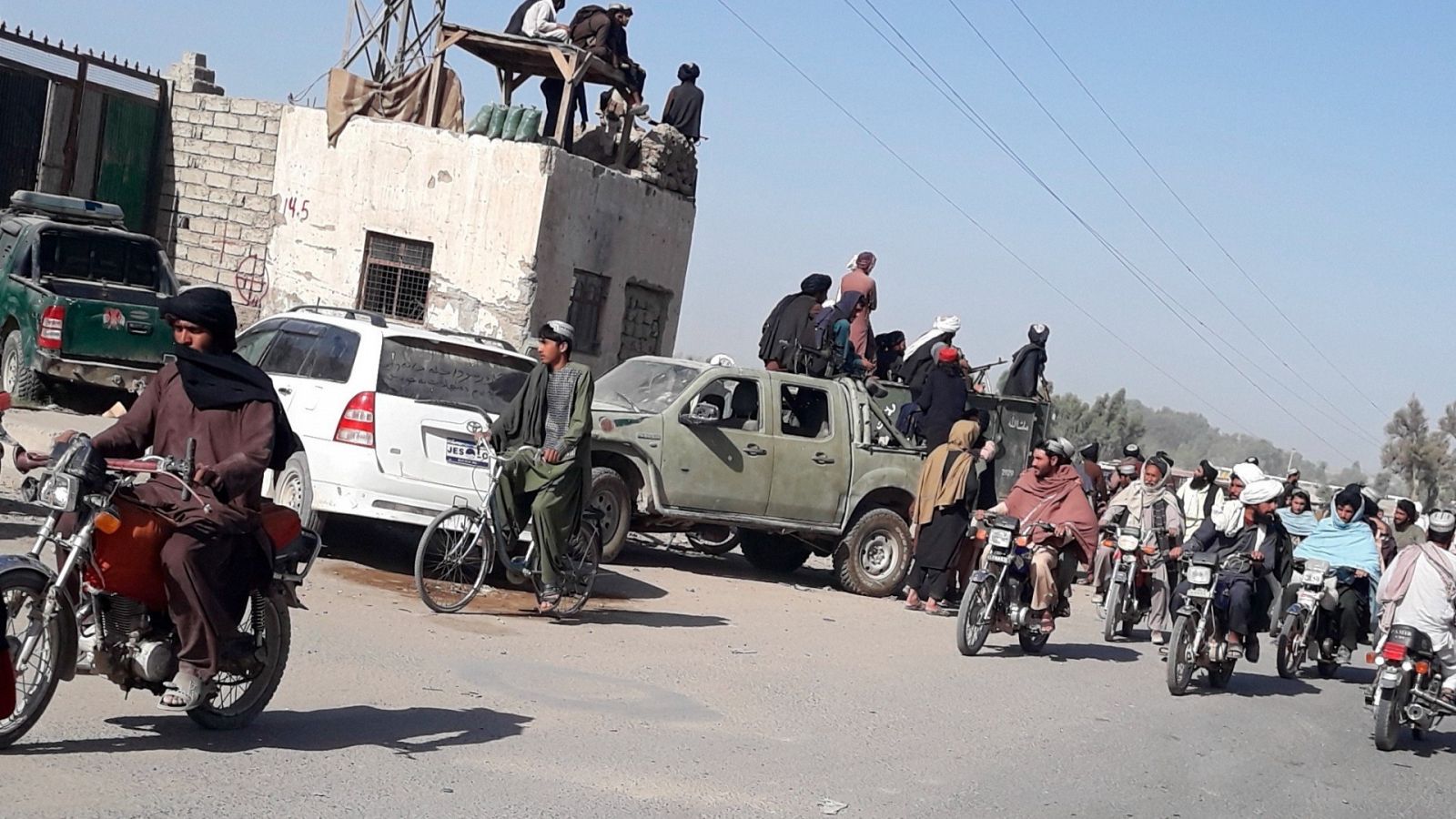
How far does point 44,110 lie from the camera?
20.4 metres

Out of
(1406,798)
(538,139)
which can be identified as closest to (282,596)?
(1406,798)

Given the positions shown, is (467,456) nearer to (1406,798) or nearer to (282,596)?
(282,596)

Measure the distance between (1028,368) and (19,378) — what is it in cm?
1120

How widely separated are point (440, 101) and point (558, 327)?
11.1 metres

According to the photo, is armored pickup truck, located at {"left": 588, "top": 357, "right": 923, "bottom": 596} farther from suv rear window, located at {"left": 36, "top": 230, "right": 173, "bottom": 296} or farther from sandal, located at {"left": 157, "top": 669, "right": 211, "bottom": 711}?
sandal, located at {"left": 157, "top": 669, "right": 211, "bottom": 711}

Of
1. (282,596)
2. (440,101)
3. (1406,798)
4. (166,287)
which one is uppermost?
(440,101)

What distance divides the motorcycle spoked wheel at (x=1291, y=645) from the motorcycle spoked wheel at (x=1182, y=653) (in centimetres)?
200

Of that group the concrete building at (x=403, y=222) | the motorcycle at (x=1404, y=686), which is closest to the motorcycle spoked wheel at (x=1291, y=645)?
the motorcycle at (x=1404, y=686)

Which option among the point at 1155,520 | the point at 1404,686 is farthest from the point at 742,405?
the point at 1404,686

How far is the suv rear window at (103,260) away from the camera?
1677cm

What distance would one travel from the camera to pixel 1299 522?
1568 centimetres

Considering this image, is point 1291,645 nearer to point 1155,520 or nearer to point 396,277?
point 1155,520

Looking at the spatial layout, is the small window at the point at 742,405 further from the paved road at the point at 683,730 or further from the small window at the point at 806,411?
the paved road at the point at 683,730

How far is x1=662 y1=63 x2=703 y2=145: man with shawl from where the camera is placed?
2231 centimetres
